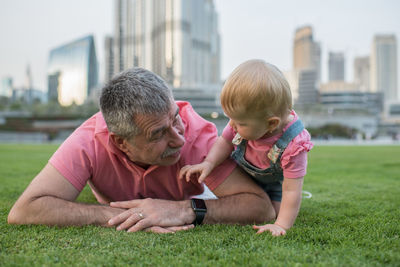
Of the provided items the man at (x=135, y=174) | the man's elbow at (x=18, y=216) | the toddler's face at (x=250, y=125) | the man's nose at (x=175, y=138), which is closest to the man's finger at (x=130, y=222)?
the man at (x=135, y=174)

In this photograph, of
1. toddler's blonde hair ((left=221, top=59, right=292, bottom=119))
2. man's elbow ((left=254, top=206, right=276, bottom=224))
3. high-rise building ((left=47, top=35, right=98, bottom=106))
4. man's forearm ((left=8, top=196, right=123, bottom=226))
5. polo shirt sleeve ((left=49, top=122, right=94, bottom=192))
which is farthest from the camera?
high-rise building ((left=47, top=35, right=98, bottom=106))

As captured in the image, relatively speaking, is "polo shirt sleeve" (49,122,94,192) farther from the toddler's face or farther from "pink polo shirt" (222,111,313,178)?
"pink polo shirt" (222,111,313,178)

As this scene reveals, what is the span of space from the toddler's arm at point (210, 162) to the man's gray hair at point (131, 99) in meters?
0.46

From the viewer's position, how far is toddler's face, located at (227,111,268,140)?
2146mm

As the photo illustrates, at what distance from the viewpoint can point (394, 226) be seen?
234 centimetres

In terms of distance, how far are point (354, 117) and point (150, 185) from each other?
219 feet

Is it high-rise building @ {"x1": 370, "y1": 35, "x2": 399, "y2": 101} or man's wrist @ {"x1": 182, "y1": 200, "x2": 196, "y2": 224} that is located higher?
high-rise building @ {"x1": 370, "y1": 35, "x2": 399, "y2": 101}

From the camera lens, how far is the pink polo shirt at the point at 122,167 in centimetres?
242

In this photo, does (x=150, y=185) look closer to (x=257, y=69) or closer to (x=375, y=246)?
(x=257, y=69)

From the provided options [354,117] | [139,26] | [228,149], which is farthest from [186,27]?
[228,149]

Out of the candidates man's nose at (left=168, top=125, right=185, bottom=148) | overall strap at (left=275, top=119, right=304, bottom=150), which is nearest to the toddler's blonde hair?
overall strap at (left=275, top=119, right=304, bottom=150)

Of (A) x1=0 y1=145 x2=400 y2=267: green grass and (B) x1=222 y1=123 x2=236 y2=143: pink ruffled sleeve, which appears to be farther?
(B) x1=222 y1=123 x2=236 y2=143: pink ruffled sleeve

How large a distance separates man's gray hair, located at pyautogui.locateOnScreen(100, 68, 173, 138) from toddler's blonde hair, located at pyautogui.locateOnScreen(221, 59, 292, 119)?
42 cm

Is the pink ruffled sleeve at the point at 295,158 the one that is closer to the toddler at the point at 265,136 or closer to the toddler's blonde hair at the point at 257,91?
the toddler at the point at 265,136
